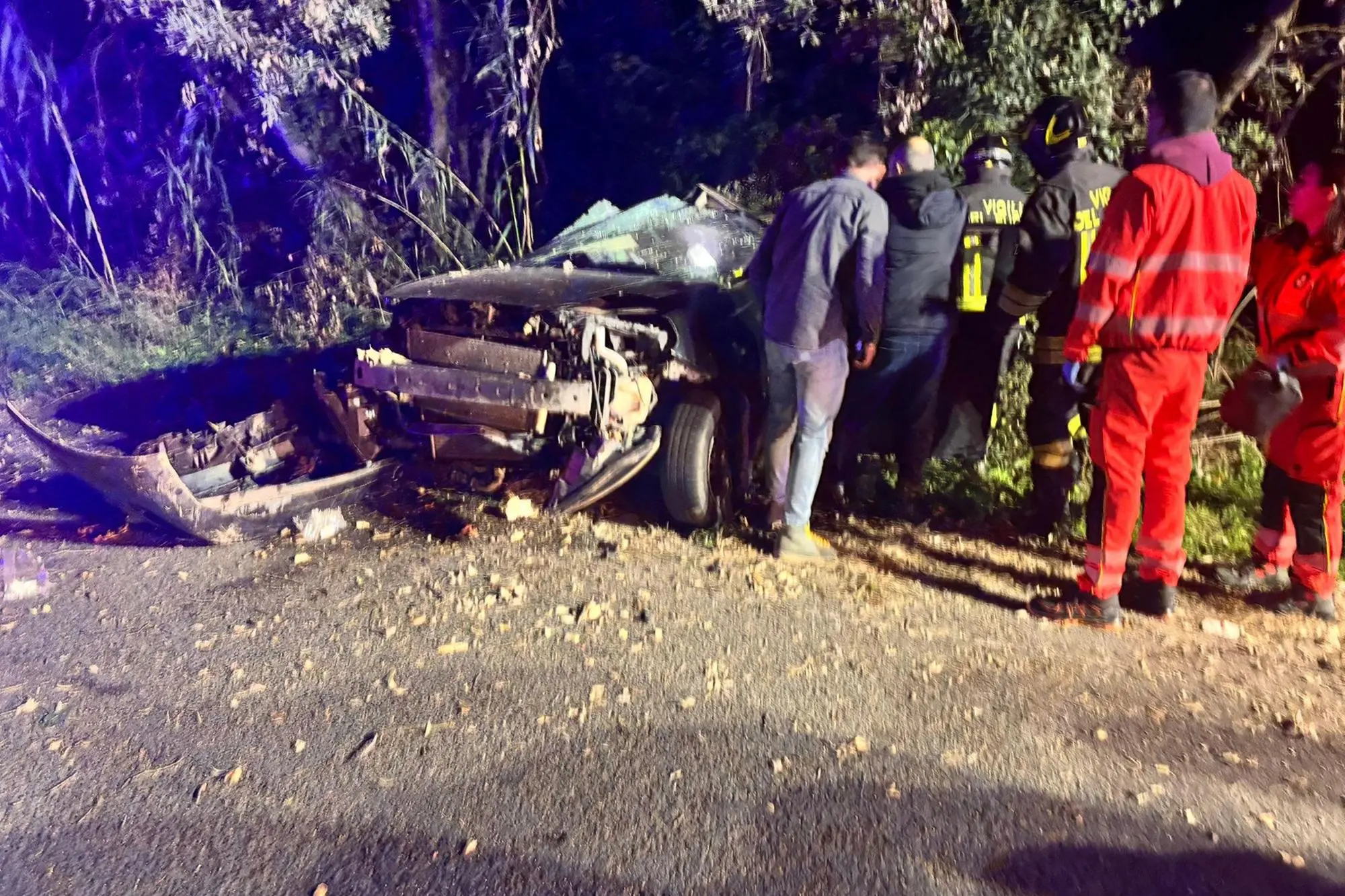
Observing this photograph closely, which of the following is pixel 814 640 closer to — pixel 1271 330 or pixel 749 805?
pixel 749 805

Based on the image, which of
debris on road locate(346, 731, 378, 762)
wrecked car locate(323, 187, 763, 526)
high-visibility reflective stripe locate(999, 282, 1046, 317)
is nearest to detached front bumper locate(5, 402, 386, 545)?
wrecked car locate(323, 187, 763, 526)

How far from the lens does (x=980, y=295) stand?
382 centimetres

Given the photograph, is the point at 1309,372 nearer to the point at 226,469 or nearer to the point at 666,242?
the point at 666,242

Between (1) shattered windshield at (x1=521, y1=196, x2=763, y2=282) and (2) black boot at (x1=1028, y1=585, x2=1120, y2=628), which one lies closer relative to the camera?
(2) black boot at (x1=1028, y1=585, x2=1120, y2=628)

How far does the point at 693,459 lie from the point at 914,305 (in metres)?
1.29

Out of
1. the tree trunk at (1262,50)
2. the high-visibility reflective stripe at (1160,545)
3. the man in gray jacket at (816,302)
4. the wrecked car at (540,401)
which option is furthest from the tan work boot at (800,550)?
the tree trunk at (1262,50)

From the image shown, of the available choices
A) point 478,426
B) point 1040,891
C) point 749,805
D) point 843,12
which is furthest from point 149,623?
point 843,12

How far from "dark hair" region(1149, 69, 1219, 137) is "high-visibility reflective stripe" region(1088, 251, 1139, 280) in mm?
508

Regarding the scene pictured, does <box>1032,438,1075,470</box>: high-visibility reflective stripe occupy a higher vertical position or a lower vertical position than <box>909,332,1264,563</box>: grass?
higher

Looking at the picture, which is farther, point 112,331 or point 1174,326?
point 112,331

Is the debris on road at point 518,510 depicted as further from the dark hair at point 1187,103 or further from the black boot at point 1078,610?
the dark hair at point 1187,103

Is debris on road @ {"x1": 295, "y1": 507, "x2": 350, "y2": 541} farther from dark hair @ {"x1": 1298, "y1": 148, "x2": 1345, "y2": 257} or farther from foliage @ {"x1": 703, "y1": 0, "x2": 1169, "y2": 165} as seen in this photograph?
dark hair @ {"x1": 1298, "y1": 148, "x2": 1345, "y2": 257}

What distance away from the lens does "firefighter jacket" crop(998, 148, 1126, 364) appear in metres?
3.40

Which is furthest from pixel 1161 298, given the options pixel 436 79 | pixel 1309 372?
pixel 436 79
